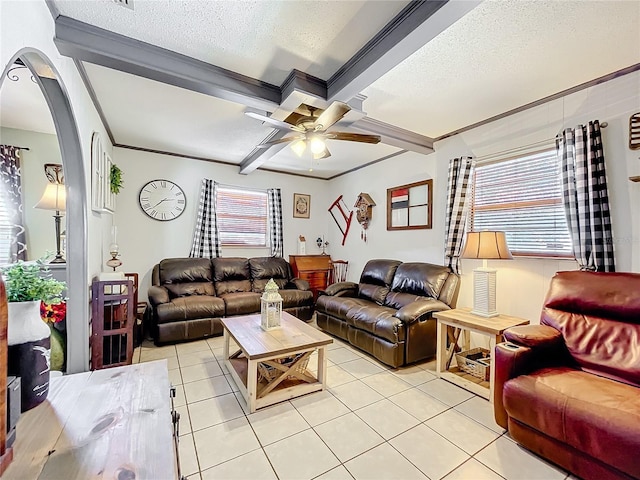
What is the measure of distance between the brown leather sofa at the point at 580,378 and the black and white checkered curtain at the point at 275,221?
380cm

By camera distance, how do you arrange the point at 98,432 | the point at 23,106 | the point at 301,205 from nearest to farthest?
the point at 98,432, the point at 23,106, the point at 301,205

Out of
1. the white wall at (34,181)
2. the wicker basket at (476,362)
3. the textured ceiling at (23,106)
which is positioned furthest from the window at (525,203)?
the white wall at (34,181)

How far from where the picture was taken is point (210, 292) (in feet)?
13.6

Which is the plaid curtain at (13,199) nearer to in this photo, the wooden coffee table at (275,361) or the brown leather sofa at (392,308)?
the wooden coffee table at (275,361)

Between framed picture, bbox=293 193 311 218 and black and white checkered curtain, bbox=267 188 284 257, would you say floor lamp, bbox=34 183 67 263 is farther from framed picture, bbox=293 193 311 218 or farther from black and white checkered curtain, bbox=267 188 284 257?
framed picture, bbox=293 193 311 218

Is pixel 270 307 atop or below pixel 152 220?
below

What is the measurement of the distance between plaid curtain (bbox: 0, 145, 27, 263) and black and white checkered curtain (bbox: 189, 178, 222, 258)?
1884 mm

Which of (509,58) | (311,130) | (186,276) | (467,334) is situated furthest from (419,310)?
(186,276)

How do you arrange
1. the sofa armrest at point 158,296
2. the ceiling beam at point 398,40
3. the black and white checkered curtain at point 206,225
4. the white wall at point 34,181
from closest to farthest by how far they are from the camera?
the ceiling beam at point 398,40
the white wall at point 34,181
the sofa armrest at point 158,296
the black and white checkered curtain at point 206,225

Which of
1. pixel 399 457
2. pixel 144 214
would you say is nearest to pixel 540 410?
pixel 399 457

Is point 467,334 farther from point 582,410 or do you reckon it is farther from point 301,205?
point 301,205

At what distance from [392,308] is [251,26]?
2.94 meters

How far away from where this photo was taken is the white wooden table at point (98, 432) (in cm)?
71

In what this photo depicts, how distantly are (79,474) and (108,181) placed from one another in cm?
331
